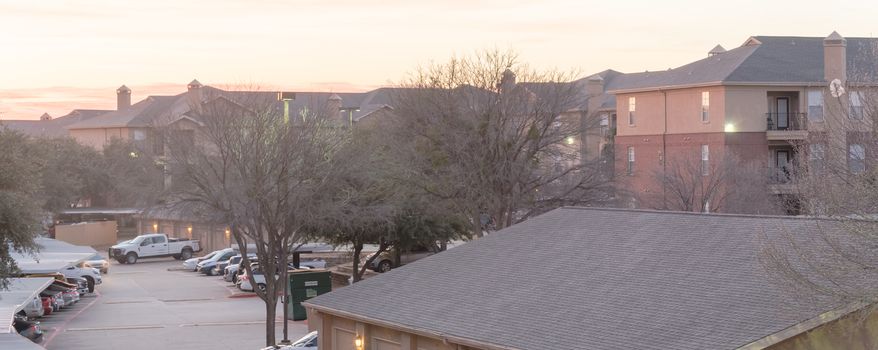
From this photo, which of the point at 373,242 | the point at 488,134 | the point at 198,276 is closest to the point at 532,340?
the point at 488,134

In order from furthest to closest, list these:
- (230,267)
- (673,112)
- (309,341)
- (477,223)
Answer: (230,267) → (673,112) → (477,223) → (309,341)

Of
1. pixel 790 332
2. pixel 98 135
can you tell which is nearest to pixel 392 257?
pixel 790 332

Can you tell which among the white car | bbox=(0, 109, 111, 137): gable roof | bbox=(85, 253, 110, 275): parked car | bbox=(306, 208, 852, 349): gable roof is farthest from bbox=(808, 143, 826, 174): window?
bbox=(0, 109, 111, 137): gable roof

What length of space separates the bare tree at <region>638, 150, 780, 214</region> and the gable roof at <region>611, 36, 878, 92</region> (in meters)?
4.08

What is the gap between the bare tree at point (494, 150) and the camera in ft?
161

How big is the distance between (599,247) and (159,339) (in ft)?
69.6

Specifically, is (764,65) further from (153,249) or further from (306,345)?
(153,249)

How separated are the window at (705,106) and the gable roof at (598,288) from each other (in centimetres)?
3072

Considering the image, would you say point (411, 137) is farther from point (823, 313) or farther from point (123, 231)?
point (123, 231)

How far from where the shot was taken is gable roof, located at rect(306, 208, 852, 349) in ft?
62.2

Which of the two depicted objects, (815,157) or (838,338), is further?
(815,157)

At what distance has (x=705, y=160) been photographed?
188 feet

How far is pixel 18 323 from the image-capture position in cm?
3625

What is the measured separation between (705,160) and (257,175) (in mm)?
25127
